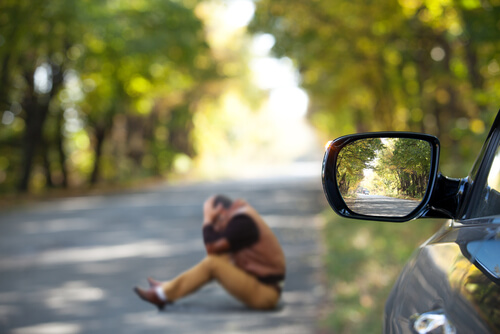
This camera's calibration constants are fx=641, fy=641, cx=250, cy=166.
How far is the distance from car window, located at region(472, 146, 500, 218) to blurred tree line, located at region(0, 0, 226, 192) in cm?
1488

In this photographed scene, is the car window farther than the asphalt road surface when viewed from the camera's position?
No

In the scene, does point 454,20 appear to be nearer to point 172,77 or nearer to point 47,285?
point 47,285

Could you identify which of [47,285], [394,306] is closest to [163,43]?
[47,285]

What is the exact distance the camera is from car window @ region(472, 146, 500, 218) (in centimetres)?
177

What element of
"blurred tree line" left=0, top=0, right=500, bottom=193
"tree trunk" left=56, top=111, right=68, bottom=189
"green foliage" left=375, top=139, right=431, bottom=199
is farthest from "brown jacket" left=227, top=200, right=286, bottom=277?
"tree trunk" left=56, top=111, right=68, bottom=189

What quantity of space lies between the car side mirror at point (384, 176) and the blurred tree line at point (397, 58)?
534 cm

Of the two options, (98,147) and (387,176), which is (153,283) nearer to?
(387,176)

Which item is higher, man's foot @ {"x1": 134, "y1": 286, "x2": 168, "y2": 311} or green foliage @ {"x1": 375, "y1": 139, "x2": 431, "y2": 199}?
green foliage @ {"x1": 375, "y1": 139, "x2": 431, "y2": 199}

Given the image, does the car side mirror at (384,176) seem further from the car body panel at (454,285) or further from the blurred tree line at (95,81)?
the blurred tree line at (95,81)

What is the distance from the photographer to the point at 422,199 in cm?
188

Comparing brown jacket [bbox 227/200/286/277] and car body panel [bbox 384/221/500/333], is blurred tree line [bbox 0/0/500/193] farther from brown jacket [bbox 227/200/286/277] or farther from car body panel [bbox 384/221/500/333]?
car body panel [bbox 384/221/500/333]

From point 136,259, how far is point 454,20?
5.58m

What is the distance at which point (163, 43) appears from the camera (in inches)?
926

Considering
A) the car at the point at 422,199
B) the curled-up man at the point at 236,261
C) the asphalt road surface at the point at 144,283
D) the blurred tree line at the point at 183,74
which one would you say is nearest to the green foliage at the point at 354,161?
the car at the point at 422,199
